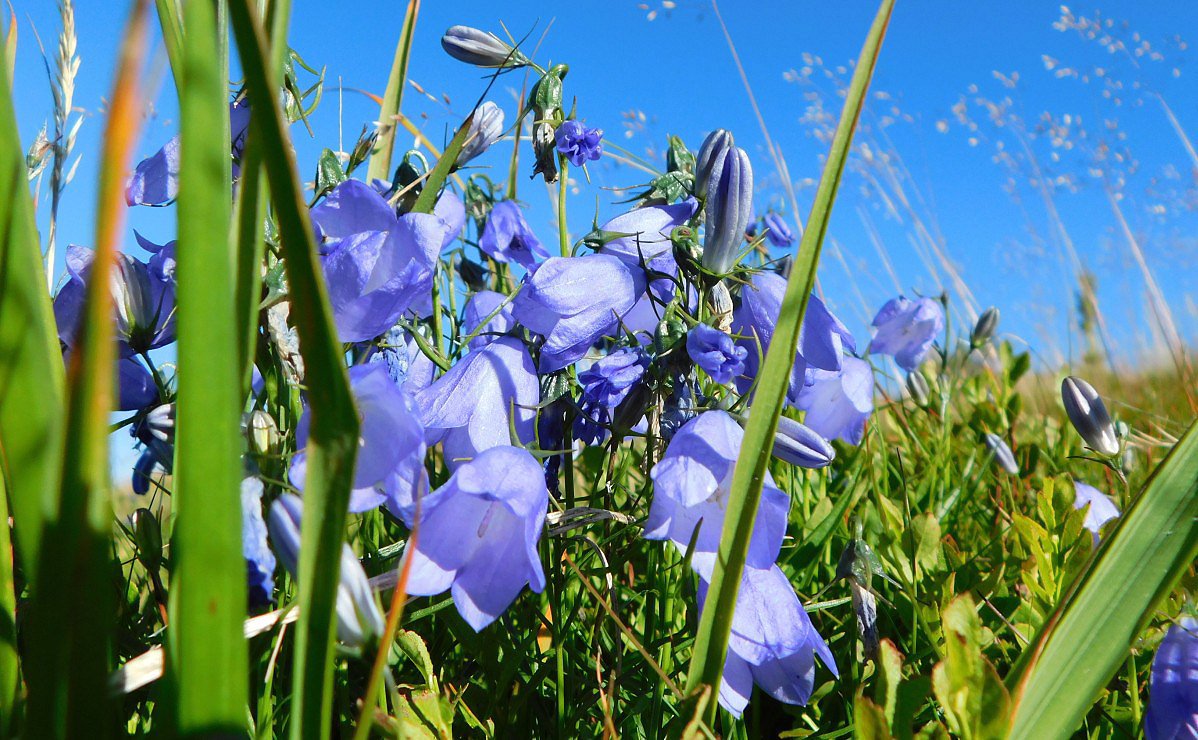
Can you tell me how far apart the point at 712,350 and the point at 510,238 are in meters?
0.47

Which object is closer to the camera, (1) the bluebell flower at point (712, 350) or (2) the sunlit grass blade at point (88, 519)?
(2) the sunlit grass blade at point (88, 519)

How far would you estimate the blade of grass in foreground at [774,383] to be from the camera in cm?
46

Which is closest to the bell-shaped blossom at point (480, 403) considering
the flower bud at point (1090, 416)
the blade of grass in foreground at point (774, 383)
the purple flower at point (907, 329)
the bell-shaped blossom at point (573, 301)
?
the bell-shaped blossom at point (573, 301)

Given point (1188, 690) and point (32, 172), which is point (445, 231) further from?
point (1188, 690)

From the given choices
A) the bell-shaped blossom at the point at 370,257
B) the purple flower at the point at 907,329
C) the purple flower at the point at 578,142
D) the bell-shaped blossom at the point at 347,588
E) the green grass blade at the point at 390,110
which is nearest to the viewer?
the bell-shaped blossom at the point at 347,588

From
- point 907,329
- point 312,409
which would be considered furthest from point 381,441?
point 907,329

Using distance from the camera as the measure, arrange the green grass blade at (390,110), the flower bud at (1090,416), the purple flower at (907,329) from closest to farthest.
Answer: the flower bud at (1090,416) → the green grass blade at (390,110) → the purple flower at (907,329)

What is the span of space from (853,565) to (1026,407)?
2.02 meters

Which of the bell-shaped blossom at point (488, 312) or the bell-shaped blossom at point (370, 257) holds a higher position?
the bell-shaped blossom at point (370, 257)

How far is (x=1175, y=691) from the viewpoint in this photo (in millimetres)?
591

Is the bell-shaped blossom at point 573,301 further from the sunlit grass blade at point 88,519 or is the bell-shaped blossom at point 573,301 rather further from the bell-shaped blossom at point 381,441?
the sunlit grass blade at point 88,519

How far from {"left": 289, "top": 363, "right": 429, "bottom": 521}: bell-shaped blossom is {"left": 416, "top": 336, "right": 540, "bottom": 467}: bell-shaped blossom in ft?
0.38

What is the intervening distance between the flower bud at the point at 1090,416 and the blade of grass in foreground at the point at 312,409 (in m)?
0.85

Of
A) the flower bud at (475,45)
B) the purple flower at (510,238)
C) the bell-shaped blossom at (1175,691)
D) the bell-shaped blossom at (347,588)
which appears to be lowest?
the bell-shaped blossom at (1175,691)
